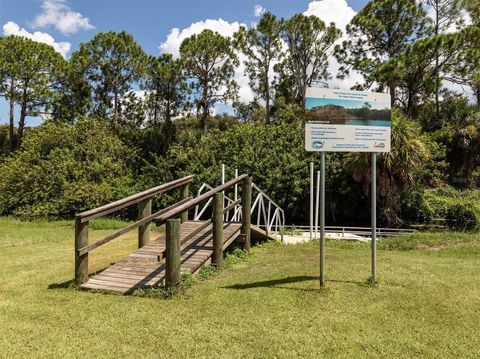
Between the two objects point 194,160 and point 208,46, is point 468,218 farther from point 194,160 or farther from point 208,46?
point 208,46

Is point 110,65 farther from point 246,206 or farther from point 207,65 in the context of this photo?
point 246,206

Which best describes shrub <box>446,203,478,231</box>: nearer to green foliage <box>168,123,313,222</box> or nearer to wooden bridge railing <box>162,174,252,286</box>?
green foliage <box>168,123,313,222</box>

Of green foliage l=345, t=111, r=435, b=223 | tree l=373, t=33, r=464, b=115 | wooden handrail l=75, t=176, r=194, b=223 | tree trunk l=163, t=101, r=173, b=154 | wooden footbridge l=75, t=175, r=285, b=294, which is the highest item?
tree l=373, t=33, r=464, b=115

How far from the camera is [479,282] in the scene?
191 inches

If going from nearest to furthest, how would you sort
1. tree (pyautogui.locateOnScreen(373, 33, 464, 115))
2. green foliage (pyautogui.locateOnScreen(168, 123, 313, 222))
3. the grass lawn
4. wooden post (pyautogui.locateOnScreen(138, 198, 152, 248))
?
the grass lawn, wooden post (pyautogui.locateOnScreen(138, 198, 152, 248)), green foliage (pyautogui.locateOnScreen(168, 123, 313, 222)), tree (pyautogui.locateOnScreen(373, 33, 464, 115))

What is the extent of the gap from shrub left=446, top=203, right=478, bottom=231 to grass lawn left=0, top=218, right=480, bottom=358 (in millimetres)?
5863

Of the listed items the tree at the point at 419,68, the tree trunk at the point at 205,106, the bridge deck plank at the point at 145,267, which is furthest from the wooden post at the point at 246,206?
the tree trunk at the point at 205,106

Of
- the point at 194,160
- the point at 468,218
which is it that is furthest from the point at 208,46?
the point at 468,218

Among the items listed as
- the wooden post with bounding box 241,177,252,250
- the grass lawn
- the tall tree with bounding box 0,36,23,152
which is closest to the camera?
the grass lawn

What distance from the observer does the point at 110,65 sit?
77.7 ft

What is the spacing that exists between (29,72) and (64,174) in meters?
11.7

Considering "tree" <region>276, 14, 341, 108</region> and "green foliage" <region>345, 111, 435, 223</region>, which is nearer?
"green foliage" <region>345, 111, 435, 223</region>

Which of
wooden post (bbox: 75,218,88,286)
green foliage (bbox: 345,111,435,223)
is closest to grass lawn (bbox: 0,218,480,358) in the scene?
wooden post (bbox: 75,218,88,286)

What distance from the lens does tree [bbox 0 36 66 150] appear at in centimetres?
2292
